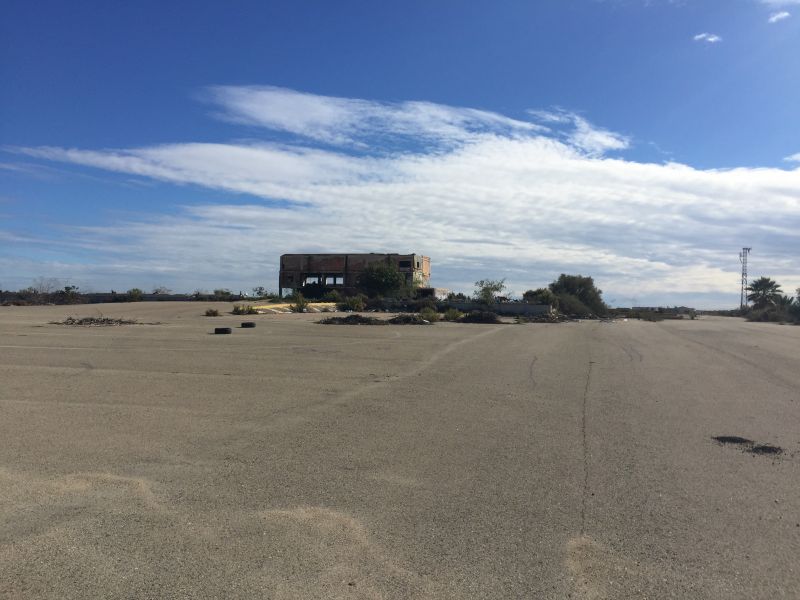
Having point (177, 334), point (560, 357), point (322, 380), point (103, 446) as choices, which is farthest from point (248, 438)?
point (177, 334)

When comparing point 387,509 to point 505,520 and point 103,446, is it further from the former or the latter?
point 103,446

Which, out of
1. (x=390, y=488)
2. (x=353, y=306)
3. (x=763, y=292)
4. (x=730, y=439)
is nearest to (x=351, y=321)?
(x=353, y=306)

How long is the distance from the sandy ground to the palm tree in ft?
361

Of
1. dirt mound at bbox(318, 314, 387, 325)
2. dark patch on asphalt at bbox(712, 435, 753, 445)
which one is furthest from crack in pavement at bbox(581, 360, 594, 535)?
dirt mound at bbox(318, 314, 387, 325)

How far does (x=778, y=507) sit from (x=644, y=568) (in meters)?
2.07

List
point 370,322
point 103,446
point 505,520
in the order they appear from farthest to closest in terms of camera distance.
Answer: point 370,322 < point 103,446 < point 505,520

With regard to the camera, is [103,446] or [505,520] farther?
[103,446]

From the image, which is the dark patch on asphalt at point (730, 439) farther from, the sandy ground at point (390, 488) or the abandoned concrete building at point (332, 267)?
the abandoned concrete building at point (332, 267)

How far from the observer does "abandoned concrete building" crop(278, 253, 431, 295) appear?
94.9 meters

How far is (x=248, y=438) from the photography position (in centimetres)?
809

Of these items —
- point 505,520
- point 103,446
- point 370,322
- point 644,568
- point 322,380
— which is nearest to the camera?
point 644,568

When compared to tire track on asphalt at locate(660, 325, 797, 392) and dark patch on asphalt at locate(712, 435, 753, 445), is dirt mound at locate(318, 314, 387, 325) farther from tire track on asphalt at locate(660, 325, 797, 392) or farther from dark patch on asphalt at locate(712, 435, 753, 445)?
dark patch on asphalt at locate(712, 435, 753, 445)

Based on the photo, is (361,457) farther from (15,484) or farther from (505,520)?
(15,484)

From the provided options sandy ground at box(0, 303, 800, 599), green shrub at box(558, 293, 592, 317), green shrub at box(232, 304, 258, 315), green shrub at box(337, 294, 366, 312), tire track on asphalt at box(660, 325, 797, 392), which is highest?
green shrub at box(558, 293, 592, 317)
